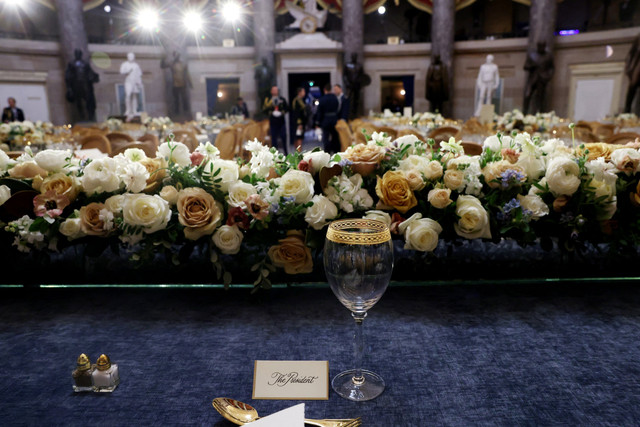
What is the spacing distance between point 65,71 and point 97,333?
14.9 meters

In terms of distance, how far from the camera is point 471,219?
1145 millimetres

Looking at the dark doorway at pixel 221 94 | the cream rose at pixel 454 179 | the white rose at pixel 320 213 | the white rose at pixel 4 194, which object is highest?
the dark doorway at pixel 221 94

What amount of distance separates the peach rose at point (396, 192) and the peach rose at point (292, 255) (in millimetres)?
229

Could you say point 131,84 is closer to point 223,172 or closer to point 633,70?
point 633,70

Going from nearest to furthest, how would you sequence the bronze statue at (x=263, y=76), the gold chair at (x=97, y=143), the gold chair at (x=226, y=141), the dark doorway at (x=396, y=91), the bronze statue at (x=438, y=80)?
the gold chair at (x=97, y=143)
the gold chair at (x=226, y=141)
the bronze statue at (x=438, y=80)
the bronze statue at (x=263, y=76)
the dark doorway at (x=396, y=91)

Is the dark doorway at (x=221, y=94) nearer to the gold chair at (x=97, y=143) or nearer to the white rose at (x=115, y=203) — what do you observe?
the gold chair at (x=97, y=143)

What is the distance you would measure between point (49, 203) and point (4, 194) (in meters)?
0.13

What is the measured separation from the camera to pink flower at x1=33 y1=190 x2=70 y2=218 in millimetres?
1150

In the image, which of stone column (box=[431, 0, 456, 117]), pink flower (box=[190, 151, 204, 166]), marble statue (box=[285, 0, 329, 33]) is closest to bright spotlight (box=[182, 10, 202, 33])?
marble statue (box=[285, 0, 329, 33])

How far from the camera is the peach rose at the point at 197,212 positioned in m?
1.11

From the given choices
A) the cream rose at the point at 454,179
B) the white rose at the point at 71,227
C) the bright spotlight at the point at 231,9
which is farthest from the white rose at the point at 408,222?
the bright spotlight at the point at 231,9

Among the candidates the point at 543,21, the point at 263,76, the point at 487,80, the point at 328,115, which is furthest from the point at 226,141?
the point at 543,21

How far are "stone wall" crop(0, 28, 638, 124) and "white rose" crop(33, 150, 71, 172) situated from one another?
14.6 metres

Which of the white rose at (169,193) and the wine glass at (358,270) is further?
the white rose at (169,193)
